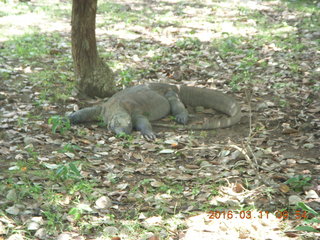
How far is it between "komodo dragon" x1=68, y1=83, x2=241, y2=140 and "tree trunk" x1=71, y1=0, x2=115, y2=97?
0.49 meters

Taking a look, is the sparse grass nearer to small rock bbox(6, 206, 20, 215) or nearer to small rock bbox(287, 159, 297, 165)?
small rock bbox(6, 206, 20, 215)

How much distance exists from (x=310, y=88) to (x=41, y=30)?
638 cm

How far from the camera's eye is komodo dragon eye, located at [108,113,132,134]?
584 cm

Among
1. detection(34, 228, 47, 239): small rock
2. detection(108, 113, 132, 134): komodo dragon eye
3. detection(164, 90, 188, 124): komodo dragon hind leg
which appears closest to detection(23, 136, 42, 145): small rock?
detection(108, 113, 132, 134): komodo dragon eye

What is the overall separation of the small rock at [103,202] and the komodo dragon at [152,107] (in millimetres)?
1783

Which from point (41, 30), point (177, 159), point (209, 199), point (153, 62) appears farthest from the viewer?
point (41, 30)

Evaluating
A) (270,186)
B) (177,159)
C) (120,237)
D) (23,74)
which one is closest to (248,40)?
(23,74)

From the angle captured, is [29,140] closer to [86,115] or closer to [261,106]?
[86,115]

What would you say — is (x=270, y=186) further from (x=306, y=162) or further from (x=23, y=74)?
(x=23, y=74)

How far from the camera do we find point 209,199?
405 centimetres

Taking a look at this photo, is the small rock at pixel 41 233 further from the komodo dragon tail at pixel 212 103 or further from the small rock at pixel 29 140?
the komodo dragon tail at pixel 212 103

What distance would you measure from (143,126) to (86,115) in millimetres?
810

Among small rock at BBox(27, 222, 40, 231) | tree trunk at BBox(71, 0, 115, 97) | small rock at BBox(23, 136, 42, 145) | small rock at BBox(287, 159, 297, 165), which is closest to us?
small rock at BBox(27, 222, 40, 231)

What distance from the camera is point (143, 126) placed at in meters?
6.00
